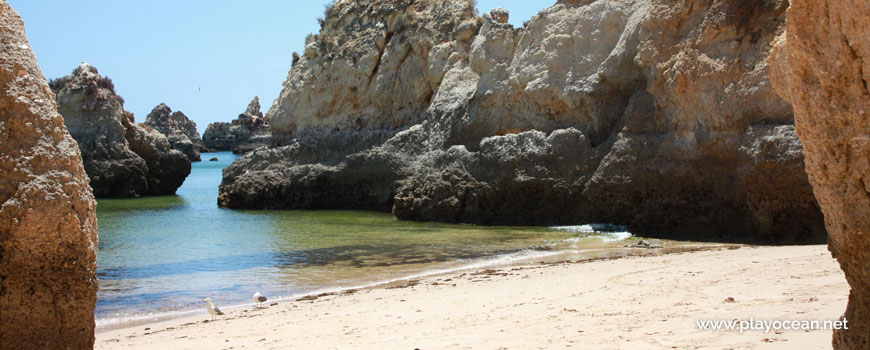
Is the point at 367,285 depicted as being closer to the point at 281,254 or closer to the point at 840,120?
the point at 281,254

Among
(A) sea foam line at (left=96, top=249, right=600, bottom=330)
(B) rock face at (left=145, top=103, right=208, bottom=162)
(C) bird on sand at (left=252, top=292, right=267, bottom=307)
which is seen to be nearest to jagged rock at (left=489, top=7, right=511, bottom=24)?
(A) sea foam line at (left=96, top=249, right=600, bottom=330)

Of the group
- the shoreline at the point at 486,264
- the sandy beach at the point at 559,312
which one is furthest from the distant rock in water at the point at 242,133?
the sandy beach at the point at 559,312

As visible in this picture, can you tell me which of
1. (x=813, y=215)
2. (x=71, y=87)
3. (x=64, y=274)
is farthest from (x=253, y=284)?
(x=71, y=87)

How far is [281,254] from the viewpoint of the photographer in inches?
566

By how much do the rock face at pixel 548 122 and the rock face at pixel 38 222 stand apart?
11.2m

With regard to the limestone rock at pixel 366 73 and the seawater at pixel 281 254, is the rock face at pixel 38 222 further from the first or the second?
the limestone rock at pixel 366 73

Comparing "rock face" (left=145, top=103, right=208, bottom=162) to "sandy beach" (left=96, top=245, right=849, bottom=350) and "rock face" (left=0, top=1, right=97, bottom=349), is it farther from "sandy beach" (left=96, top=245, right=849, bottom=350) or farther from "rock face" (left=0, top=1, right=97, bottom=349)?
"rock face" (left=0, top=1, right=97, bottom=349)

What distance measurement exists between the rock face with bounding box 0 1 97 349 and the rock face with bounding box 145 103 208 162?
6377 cm

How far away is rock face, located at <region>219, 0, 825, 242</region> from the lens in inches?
523

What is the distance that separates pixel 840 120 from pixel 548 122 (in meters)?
14.7

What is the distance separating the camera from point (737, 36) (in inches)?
534

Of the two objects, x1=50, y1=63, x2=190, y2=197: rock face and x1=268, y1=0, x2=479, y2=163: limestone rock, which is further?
x1=50, y1=63, x2=190, y2=197: rock face

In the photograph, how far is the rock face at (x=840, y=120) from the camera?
326cm

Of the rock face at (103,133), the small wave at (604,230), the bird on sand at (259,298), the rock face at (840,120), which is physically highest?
the rock face at (103,133)
